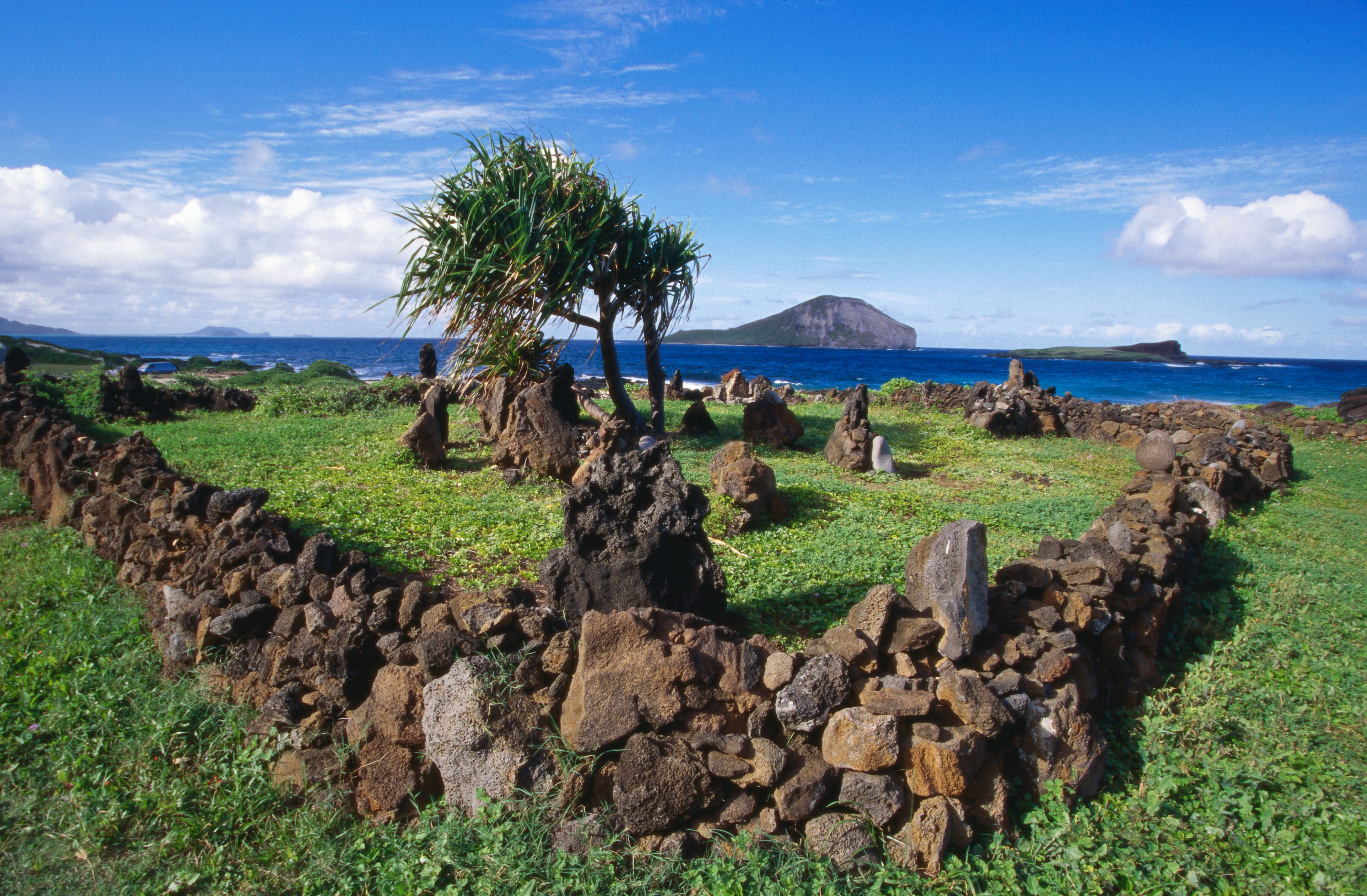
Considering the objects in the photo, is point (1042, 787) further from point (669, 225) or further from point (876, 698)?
point (669, 225)

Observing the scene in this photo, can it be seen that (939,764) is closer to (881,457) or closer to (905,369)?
(881,457)

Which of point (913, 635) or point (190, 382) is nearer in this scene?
point (913, 635)

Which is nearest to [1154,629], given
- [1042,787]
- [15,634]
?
[1042,787]

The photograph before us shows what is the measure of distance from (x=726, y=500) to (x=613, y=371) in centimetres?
497

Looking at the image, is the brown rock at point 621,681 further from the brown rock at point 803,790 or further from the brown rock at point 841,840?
the brown rock at point 841,840

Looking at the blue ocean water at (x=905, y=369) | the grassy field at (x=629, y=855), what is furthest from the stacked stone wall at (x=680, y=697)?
the blue ocean water at (x=905, y=369)

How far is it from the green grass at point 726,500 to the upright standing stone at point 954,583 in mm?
936

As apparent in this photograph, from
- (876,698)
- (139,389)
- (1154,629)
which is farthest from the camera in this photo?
(139,389)

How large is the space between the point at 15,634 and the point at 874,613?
6.01 meters

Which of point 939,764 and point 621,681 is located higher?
point 621,681

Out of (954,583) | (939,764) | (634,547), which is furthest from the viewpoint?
(634,547)

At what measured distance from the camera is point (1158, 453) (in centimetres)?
1235

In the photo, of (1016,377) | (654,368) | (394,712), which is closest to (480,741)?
(394,712)

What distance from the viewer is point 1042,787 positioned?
12.6 feet
